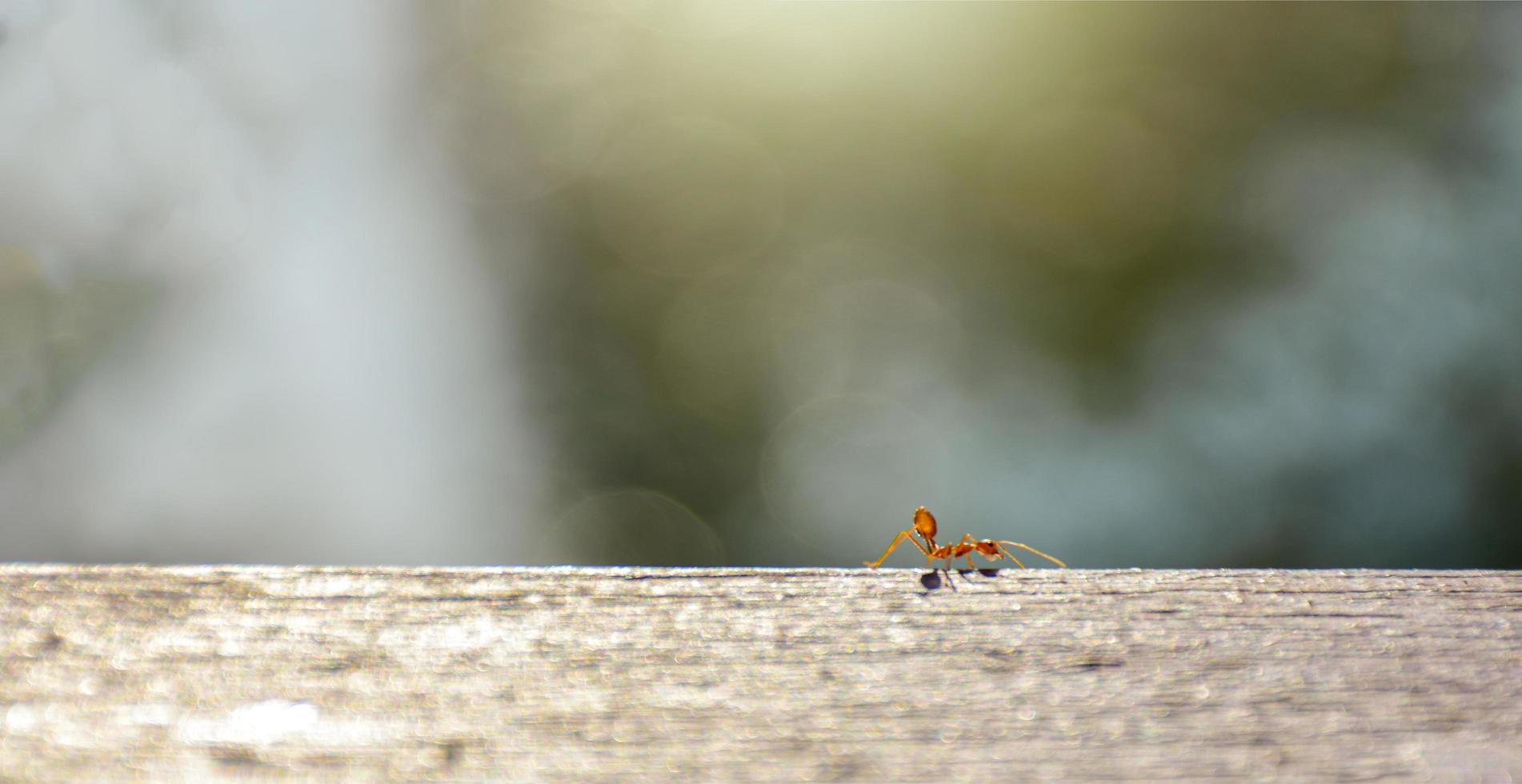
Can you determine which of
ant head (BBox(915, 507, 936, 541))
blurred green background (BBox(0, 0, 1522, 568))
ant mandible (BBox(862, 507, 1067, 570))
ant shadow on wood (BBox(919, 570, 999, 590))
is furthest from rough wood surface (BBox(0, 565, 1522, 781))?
Result: blurred green background (BBox(0, 0, 1522, 568))

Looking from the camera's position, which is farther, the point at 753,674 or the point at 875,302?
the point at 875,302

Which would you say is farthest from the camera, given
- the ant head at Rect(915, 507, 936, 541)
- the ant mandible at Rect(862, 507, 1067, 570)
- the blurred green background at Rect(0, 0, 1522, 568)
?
the blurred green background at Rect(0, 0, 1522, 568)

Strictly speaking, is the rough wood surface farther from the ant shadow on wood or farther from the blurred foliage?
the blurred foliage

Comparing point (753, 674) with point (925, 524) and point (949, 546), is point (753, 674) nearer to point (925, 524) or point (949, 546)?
point (949, 546)

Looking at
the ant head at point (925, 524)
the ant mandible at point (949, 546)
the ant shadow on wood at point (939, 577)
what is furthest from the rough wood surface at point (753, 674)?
the ant head at point (925, 524)

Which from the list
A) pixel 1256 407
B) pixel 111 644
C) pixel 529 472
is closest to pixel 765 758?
pixel 111 644

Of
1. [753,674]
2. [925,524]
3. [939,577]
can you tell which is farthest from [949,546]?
[753,674]

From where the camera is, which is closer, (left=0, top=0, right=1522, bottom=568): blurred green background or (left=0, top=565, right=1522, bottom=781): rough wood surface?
(left=0, top=565, right=1522, bottom=781): rough wood surface

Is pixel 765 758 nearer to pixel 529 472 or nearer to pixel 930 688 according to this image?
pixel 930 688
